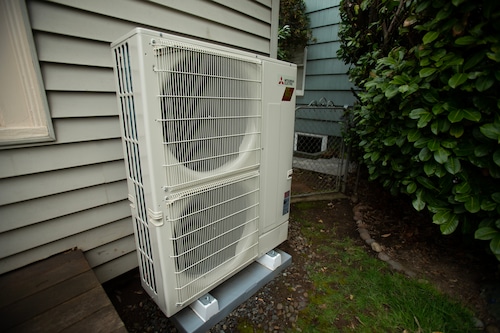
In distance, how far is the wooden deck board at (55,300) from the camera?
40.0 inches

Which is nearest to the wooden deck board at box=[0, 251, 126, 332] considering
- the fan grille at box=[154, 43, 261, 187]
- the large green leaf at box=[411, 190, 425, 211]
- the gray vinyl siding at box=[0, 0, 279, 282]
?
the gray vinyl siding at box=[0, 0, 279, 282]

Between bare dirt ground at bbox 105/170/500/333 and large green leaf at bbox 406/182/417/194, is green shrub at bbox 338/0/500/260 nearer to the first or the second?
large green leaf at bbox 406/182/417/194

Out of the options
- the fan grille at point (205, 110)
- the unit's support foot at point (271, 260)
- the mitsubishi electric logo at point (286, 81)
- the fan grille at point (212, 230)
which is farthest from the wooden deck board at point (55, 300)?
the mitsubishi electric logo at point (286, 81)

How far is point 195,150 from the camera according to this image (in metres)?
1.14

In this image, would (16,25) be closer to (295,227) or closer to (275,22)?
(275,22)

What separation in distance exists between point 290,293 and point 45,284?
157 centimetres

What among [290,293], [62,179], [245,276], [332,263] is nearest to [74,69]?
[62,179]

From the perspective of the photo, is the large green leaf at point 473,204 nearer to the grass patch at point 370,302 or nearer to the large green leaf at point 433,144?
the large green leaf at point 433,144

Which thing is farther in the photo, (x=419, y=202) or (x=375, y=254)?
(x=375, y=254)

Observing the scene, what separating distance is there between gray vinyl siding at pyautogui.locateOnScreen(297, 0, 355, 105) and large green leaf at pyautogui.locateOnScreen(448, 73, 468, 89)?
10.5 ft

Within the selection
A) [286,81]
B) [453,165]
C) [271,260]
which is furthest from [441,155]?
[271,260]

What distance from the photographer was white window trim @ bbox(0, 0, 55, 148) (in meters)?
1.16

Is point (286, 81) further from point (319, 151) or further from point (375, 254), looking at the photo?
point (319, 151)

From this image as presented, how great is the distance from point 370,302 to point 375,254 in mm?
586
